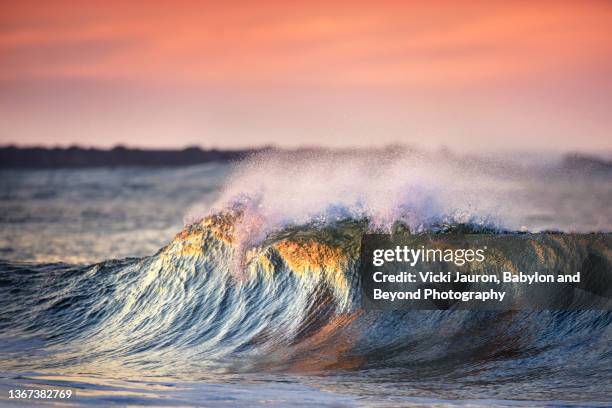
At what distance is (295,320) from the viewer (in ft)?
31.1

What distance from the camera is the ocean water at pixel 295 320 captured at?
24.8ft

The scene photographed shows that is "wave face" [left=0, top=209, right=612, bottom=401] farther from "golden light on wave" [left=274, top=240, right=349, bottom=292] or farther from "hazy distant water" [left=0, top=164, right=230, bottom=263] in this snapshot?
"hazy distant water" [left=0, top=164, right=230, bottom=263]

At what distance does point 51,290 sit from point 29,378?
4.28 metres

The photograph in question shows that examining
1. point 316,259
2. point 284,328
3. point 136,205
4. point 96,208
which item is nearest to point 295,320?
point 284,328

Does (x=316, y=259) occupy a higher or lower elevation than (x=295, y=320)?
higher

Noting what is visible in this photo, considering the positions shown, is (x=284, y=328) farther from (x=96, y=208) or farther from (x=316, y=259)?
(x=96, y=208)

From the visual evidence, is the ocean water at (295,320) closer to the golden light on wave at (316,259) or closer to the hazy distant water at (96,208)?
the golden light on wave at (316,259)

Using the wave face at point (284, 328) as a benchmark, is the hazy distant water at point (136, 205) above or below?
above

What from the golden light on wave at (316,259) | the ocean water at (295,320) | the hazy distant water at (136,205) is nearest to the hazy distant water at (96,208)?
the hazy distant water at (136,205)

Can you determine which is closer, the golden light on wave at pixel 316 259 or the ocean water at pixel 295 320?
the ocean water at pixel 295 320

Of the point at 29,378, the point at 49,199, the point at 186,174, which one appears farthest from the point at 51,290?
the point at 186,174

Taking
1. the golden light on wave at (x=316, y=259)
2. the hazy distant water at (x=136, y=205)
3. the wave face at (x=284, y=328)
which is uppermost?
the hazy distant water at (x=136, y=205)

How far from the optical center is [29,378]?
7.95 m

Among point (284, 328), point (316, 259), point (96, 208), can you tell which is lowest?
point (284, 328)
